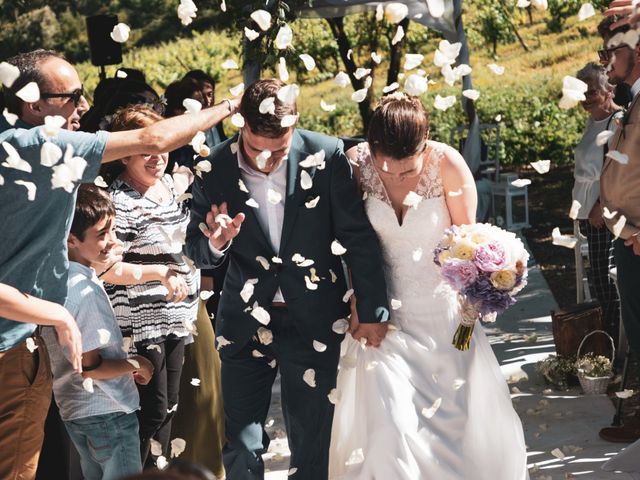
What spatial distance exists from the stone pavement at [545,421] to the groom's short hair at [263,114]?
1935 mm

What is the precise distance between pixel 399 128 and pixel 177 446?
5.94ft

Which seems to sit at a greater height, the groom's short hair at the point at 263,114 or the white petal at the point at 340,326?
the groom's short hair at the point at 263,114

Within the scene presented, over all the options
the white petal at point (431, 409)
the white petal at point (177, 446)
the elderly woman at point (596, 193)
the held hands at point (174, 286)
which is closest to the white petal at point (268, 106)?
the held hands at point (174, 286)

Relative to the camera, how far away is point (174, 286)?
443 cm

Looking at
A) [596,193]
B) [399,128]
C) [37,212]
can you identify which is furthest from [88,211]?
[596,193]

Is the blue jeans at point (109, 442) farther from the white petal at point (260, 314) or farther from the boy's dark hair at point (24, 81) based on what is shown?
the boy's dark hair at point (24, 81)

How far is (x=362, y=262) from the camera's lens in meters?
4.23

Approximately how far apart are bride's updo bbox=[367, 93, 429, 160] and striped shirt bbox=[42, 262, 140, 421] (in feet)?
4.02

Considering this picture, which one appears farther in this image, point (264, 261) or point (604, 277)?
point (604, 277)

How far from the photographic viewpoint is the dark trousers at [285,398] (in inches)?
170

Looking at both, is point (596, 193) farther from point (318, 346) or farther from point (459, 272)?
point (318, 346)

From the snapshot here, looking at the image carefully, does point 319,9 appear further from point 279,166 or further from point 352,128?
point 352,128

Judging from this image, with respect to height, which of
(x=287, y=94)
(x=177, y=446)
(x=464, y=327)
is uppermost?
(x=287, y=94)

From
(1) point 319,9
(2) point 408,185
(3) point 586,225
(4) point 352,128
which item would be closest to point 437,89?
(4) point 352,128
